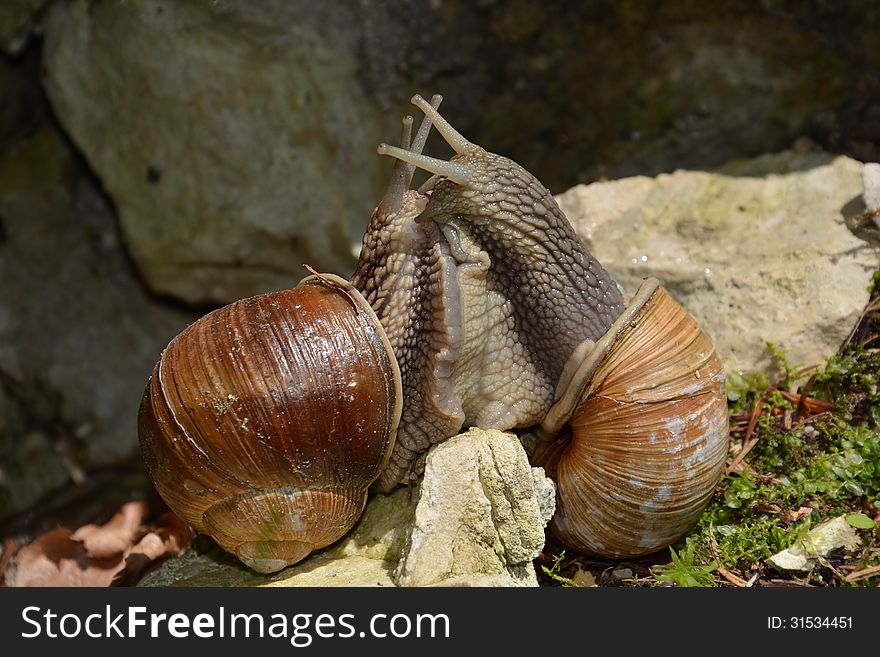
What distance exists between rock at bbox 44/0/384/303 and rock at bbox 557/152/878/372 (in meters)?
1.48

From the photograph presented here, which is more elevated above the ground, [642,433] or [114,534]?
[642,433]

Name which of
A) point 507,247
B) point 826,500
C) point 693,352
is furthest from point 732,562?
point 507,247

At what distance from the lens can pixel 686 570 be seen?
334cm

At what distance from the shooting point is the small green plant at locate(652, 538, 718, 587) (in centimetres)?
330

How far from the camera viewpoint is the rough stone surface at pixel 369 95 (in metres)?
4.74

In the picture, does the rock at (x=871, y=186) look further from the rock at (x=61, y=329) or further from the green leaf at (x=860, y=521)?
the rock at (x=61, y=329)

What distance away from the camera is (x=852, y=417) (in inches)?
144

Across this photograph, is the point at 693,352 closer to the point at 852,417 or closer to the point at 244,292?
the point at 852,417

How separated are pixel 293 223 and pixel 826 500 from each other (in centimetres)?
335

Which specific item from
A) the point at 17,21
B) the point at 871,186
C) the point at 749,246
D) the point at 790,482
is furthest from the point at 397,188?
the point at 17,21

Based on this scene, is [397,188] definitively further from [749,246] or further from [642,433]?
[749,246]

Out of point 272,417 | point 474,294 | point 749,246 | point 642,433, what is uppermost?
point 474,294

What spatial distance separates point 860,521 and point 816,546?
0.19m

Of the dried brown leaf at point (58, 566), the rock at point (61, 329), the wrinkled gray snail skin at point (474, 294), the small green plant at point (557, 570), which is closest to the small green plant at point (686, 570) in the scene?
the small green plant at point (557, 570)
